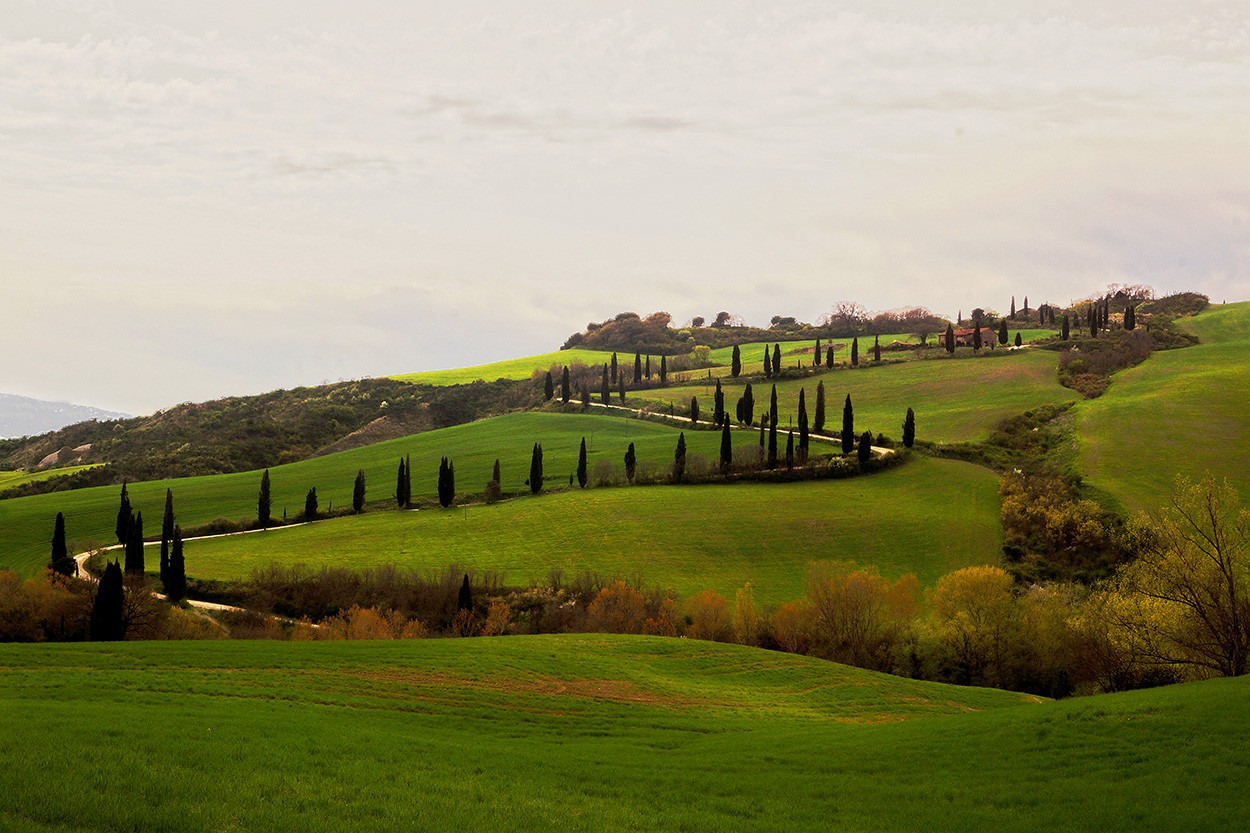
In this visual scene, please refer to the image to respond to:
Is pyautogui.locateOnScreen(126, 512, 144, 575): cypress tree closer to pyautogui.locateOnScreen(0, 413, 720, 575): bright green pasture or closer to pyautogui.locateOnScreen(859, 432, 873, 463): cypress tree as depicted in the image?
pyautogui.locateOnScreen(0, 413, 720, 575): bright green pasture

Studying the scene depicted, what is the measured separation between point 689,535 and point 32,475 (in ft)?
412

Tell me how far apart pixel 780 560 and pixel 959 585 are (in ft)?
78.6

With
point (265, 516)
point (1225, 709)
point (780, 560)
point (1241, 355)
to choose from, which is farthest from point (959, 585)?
point (1241, 355)

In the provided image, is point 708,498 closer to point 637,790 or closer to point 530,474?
point 530,474

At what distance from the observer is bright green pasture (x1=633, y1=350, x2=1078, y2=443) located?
133 meters

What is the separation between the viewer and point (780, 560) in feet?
294

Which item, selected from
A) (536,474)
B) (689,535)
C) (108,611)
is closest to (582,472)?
(536,474)

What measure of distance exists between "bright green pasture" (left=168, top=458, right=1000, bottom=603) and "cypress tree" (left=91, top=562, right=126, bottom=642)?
2728cm

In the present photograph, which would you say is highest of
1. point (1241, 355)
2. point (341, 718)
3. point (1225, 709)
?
point (1241, 355)

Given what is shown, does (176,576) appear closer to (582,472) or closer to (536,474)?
(536,474)

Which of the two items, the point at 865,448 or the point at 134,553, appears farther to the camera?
the point at 865,448

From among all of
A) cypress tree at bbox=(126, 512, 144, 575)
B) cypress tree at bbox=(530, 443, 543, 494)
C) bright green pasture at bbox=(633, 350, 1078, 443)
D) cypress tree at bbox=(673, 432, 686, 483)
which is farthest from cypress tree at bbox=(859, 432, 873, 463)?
cypress tree at bbox=(126, 512, 144, 575)

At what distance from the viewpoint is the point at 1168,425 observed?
116m

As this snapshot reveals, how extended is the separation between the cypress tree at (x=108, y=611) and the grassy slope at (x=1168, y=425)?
90.7 m
